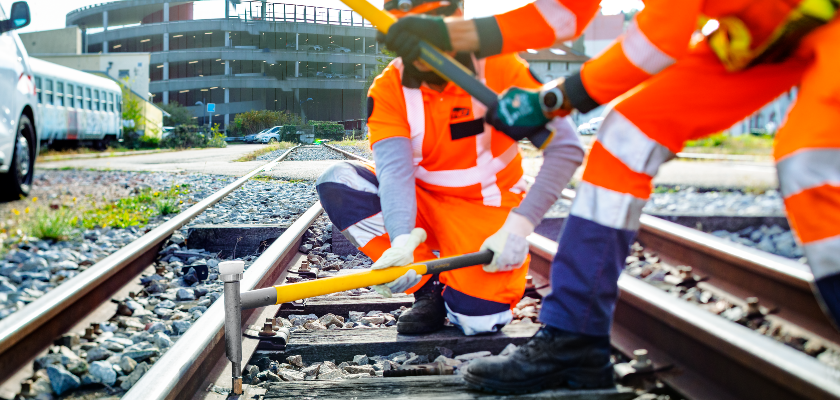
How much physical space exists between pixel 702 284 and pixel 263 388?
5.64 feet

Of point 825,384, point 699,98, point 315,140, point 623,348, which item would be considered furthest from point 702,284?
point 315,140

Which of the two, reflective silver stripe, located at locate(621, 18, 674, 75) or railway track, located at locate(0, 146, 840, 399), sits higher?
reflective silver stripe, located at locate(621, 18, 674, 75)

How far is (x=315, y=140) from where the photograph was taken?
2.55 meters

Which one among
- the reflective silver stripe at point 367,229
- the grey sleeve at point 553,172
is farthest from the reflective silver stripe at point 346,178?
the grey sleeve at point 553,172

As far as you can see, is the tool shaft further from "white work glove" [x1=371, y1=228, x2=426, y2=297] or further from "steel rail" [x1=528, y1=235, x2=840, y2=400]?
"steel rail" [x1=528, y1=235, x2=840, y2=400]

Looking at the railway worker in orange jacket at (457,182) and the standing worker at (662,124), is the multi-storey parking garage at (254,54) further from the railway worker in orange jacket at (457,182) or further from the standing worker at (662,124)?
the standing worker at (662,124)

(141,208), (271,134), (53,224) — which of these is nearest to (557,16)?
(271,134)

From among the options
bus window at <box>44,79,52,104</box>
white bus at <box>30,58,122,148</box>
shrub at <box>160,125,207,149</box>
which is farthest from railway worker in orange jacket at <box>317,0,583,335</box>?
bus window at <box>44,79,52,104</box>

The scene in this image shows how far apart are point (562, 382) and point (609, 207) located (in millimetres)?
497

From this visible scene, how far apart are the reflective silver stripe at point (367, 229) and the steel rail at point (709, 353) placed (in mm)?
940

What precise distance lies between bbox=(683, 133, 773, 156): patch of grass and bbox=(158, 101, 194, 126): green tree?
6.00ft

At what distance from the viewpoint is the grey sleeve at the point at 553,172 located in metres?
1.81

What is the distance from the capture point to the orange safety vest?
200 centimetres

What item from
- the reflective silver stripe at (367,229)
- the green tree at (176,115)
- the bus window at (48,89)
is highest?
the bus window at (48,89)
